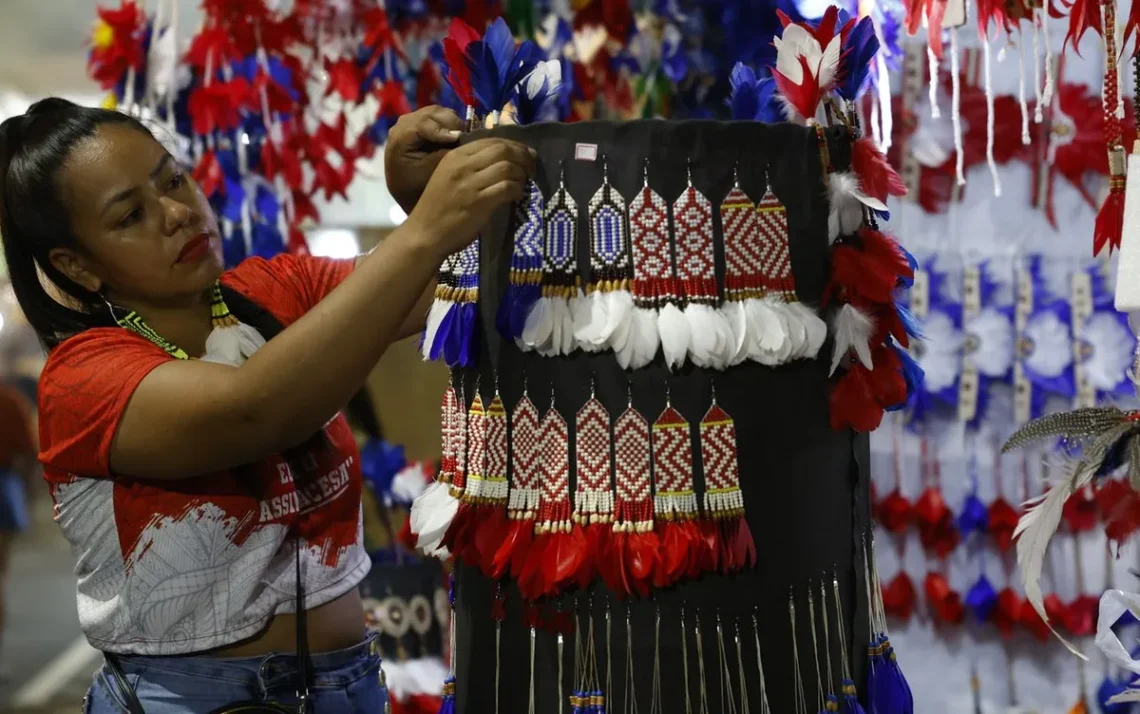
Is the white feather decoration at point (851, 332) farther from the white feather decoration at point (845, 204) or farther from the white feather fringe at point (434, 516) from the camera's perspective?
the white feather fringe at point (434, 516)

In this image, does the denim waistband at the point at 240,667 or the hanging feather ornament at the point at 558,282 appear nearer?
the hanging feather ornament at the point at 558,282

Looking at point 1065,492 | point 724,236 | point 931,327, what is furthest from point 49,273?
point 931,327

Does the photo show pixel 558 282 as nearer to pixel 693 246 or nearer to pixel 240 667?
pixel 693 246

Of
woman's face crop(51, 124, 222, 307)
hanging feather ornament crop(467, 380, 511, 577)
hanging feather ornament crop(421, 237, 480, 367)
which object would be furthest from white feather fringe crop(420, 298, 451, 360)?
woman's face crop(51, 124, 222, 307)

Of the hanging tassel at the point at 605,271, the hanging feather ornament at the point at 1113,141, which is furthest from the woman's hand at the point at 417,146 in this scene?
the hanging feather ornament at the point at 1113,141

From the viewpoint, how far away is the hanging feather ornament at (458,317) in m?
1.19

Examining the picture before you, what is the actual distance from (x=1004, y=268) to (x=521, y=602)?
1.61m

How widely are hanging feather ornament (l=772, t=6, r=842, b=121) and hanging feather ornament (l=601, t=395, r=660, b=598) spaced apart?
39cm

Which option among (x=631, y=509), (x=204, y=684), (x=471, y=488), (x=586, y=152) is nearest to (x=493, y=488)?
(x=471, y=488)

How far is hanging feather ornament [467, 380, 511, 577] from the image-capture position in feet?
3.84

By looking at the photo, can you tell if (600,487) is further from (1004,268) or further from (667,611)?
(1004,268)

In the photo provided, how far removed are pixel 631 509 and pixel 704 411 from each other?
0.43 feet

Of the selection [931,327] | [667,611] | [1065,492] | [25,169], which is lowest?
[667,611]

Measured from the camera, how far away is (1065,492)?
3.70ft
